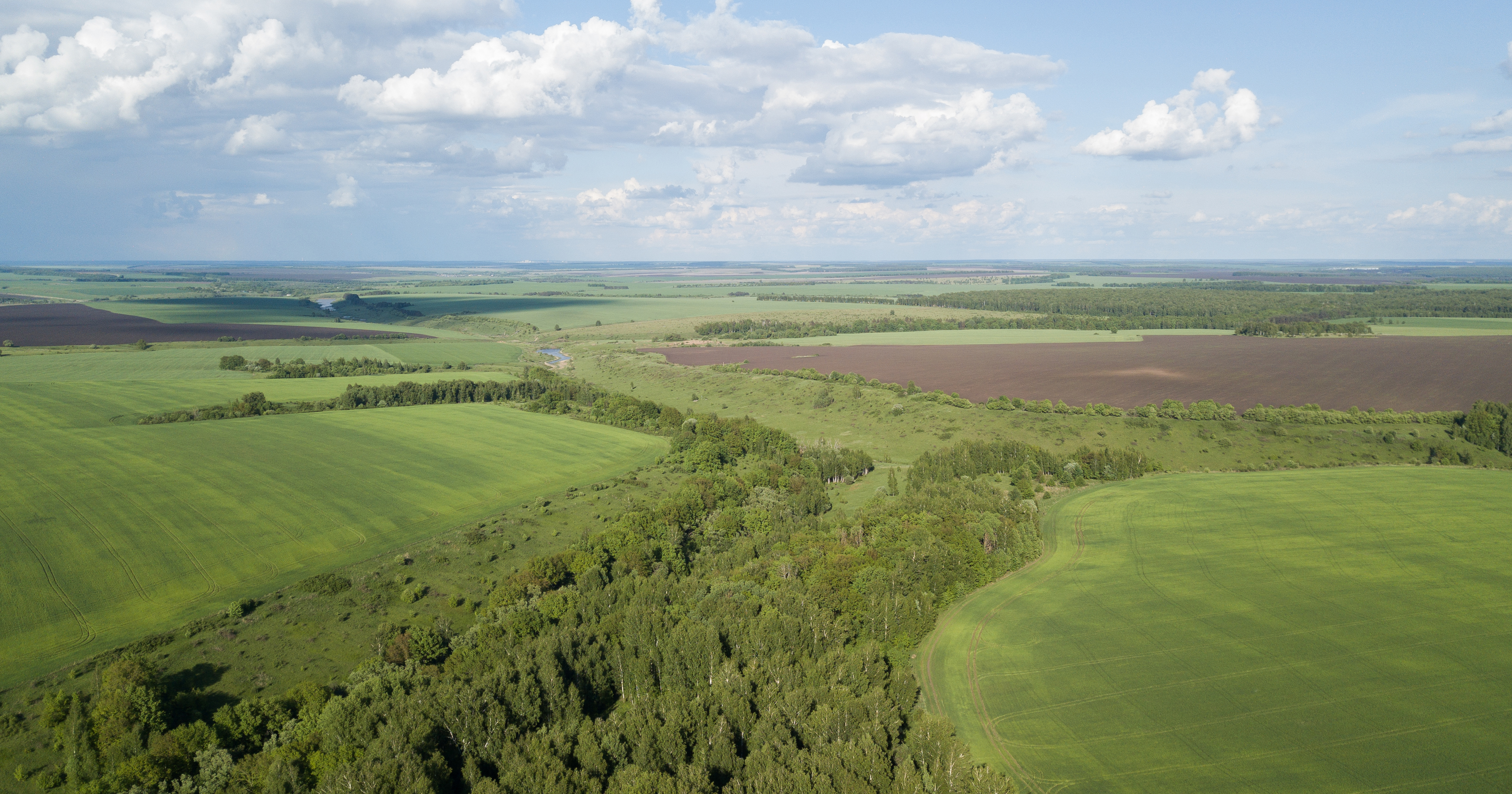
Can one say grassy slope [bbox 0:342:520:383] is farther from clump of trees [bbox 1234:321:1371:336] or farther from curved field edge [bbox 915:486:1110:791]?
clump of trees [bbox 1234:321:1371:336]

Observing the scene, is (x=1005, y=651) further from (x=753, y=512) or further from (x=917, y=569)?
(x=753, y=512)

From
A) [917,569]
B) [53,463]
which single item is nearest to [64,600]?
[53,463]

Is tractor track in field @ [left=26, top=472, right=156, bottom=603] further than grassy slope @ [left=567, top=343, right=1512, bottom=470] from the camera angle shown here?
No

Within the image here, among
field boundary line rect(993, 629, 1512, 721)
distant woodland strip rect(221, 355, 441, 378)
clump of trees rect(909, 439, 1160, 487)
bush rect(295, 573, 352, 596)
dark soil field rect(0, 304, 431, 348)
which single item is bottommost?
field boundary line rect(993, 629, 1512, 721)

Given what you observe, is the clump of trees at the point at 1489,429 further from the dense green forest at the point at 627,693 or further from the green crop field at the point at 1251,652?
the dense green forest at the point at 627,693

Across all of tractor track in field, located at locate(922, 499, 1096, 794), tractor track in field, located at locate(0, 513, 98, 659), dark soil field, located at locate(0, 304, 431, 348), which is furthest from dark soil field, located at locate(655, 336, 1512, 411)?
dark soil field, located at locate(0, 304, 431, 348)

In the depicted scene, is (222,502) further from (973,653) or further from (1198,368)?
(1198,368)

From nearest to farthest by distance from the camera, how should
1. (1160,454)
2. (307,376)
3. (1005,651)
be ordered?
(1005,651) < (1160,454) < (307,376)
